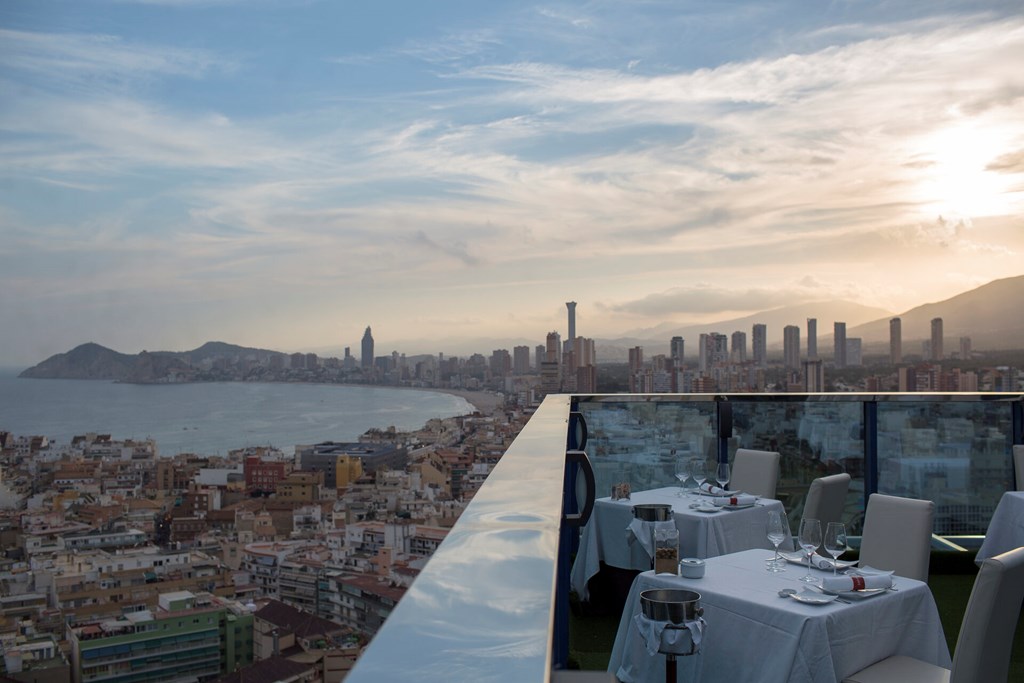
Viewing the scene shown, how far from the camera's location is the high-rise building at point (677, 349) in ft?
50.3

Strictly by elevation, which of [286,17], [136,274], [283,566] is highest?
[286,17]

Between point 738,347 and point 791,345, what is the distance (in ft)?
5.32

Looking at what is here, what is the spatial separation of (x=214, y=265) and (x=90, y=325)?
233 inches

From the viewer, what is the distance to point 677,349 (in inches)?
672

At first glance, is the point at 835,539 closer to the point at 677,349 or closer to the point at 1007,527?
the point at 1007,527

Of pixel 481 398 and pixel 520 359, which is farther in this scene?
pixel 520 359

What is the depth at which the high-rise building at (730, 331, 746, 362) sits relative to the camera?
18062mm

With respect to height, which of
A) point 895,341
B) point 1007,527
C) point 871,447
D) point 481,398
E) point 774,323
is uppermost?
point 774,323

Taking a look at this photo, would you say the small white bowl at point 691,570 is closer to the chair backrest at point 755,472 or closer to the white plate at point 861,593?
the white plate at point 861,593

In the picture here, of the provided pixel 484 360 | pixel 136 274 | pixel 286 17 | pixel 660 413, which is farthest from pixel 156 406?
pixel 660 413

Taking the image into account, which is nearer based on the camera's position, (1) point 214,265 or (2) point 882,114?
(2) point 882,114

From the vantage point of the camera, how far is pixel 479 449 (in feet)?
28.2

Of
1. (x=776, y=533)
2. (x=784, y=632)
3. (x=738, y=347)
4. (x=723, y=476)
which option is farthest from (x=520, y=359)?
(x=784, y=632)

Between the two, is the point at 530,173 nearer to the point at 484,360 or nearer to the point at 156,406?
the point at 484,360
